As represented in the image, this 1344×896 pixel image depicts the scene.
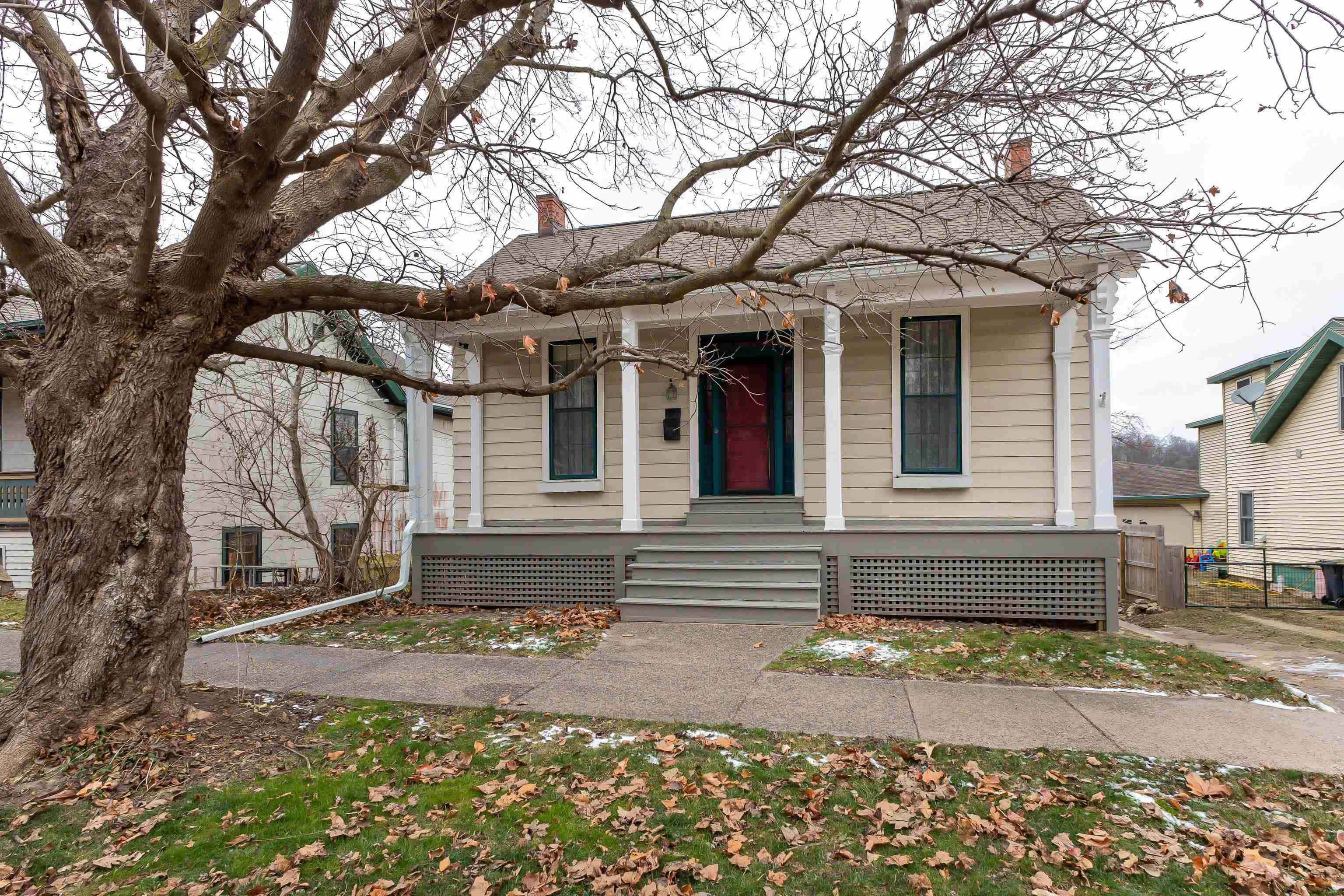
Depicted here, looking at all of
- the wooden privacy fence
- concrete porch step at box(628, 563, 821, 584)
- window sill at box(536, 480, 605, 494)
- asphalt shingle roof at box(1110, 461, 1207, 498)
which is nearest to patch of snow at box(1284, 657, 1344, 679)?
the wooden privacy fence

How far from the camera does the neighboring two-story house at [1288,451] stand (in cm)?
1658

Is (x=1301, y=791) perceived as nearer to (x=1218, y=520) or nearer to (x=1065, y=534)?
(x=1065, y=534)

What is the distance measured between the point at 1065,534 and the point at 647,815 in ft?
19.8

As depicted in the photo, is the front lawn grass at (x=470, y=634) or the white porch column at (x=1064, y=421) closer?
the front lawn grass at (x=470, y=634)

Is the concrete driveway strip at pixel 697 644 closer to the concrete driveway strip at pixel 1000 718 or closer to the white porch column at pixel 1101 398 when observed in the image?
the concrete driveway strip at pixel 1000 718

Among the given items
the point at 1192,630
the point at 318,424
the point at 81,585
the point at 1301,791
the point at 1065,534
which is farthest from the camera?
the point at 318,424

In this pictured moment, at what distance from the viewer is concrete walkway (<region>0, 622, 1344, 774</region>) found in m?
4.27

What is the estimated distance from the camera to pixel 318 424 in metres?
15.7

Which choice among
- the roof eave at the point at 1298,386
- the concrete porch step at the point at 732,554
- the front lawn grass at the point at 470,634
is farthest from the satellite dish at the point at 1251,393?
the front lawn grass at the point at 470,634

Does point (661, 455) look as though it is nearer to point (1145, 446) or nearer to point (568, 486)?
point (568, 486)

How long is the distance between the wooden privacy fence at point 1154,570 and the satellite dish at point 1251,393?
32.2 feet

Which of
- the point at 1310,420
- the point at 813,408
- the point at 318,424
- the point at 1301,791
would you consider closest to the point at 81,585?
the point at 1301,791

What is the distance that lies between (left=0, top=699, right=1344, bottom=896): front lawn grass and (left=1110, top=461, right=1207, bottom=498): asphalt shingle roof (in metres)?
27.8

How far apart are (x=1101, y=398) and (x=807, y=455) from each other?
131 inches
